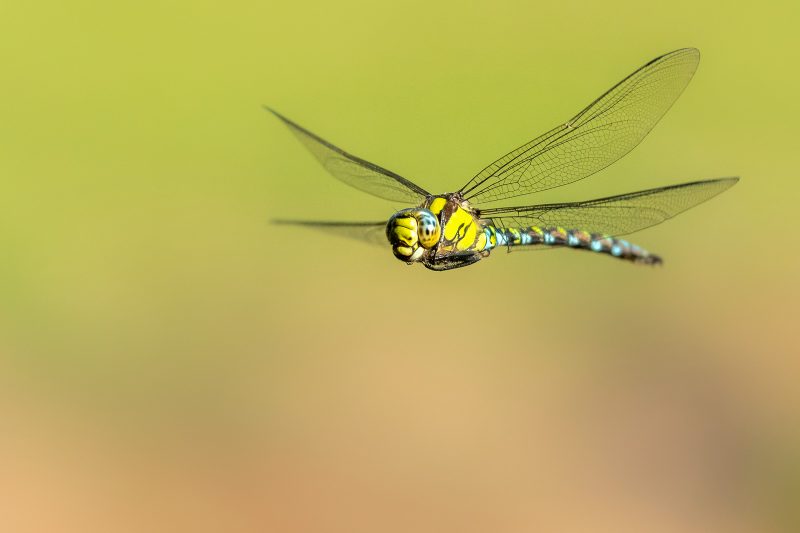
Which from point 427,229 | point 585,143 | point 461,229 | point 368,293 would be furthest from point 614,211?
point 368,293

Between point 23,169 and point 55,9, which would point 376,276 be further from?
point 55,9

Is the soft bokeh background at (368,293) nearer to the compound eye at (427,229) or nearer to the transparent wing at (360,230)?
the transparent wing at (360,230)

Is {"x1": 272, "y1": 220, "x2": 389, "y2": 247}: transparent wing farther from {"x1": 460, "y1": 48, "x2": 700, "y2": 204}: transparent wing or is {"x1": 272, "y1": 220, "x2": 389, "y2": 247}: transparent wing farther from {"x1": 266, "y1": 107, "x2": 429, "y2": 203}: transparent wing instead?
{"x1": 460, "y1": 48, "x2": 700, "y2": 204}: transparent wing

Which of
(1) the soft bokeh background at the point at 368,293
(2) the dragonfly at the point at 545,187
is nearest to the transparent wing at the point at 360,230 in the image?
(2) the dragonfly at the point at 545,187

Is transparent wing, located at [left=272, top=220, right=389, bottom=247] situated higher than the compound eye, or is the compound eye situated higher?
the compound eye

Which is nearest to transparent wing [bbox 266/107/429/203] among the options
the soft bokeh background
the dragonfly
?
the dragonfly

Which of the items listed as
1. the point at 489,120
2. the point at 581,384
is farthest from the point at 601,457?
the point at 489,120
